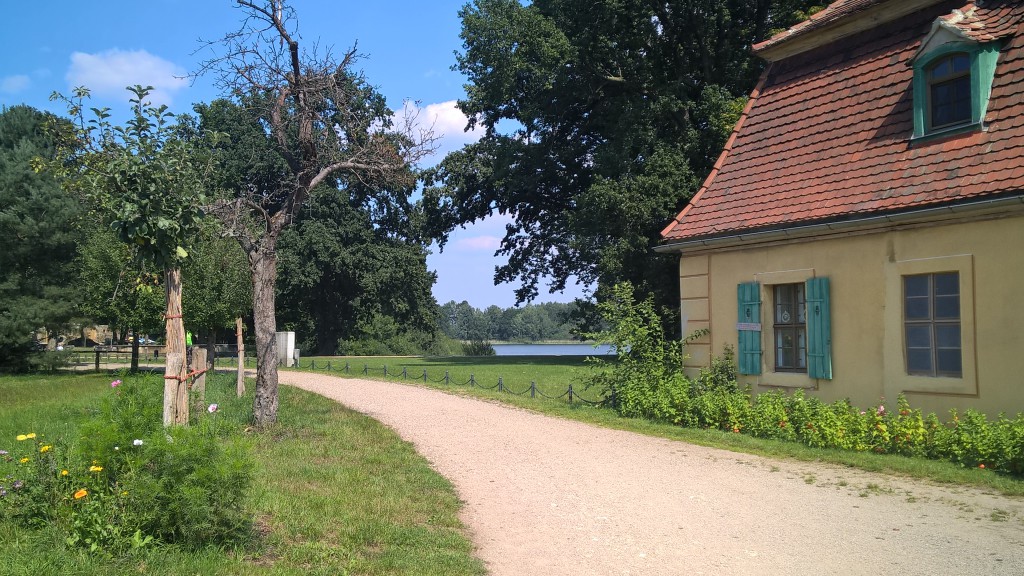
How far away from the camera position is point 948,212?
10594 mm

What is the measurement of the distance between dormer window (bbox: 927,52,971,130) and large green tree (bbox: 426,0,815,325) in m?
10.4

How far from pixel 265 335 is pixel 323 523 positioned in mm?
6457

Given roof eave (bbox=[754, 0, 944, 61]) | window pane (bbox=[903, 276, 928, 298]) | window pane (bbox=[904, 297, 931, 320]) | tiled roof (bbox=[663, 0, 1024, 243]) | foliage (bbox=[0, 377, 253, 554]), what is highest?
roof eave (bbox=[754, 0, 944, 61])

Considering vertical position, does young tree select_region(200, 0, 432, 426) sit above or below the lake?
above

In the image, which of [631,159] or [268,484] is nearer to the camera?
[268,484]

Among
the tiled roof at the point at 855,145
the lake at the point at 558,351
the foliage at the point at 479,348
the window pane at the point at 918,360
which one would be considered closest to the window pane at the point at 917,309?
the window pane at the point at 918,360

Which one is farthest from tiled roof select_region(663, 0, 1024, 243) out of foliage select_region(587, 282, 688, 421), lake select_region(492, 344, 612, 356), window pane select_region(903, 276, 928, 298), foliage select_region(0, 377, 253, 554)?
foliage select_region(0, 377, 253, 554)

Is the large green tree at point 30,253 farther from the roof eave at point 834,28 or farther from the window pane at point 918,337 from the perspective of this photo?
the window pane at point 918,337

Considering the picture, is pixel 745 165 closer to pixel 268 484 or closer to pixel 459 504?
pixel 459 504

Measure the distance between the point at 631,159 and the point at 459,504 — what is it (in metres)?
19.9

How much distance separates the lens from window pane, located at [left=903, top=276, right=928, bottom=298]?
36.8ft

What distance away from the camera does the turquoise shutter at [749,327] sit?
13.5 meters

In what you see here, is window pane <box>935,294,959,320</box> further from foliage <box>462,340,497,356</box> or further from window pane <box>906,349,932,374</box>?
foliage <box>462,340,497,356</box>

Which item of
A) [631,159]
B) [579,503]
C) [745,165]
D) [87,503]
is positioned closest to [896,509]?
[579,503]
